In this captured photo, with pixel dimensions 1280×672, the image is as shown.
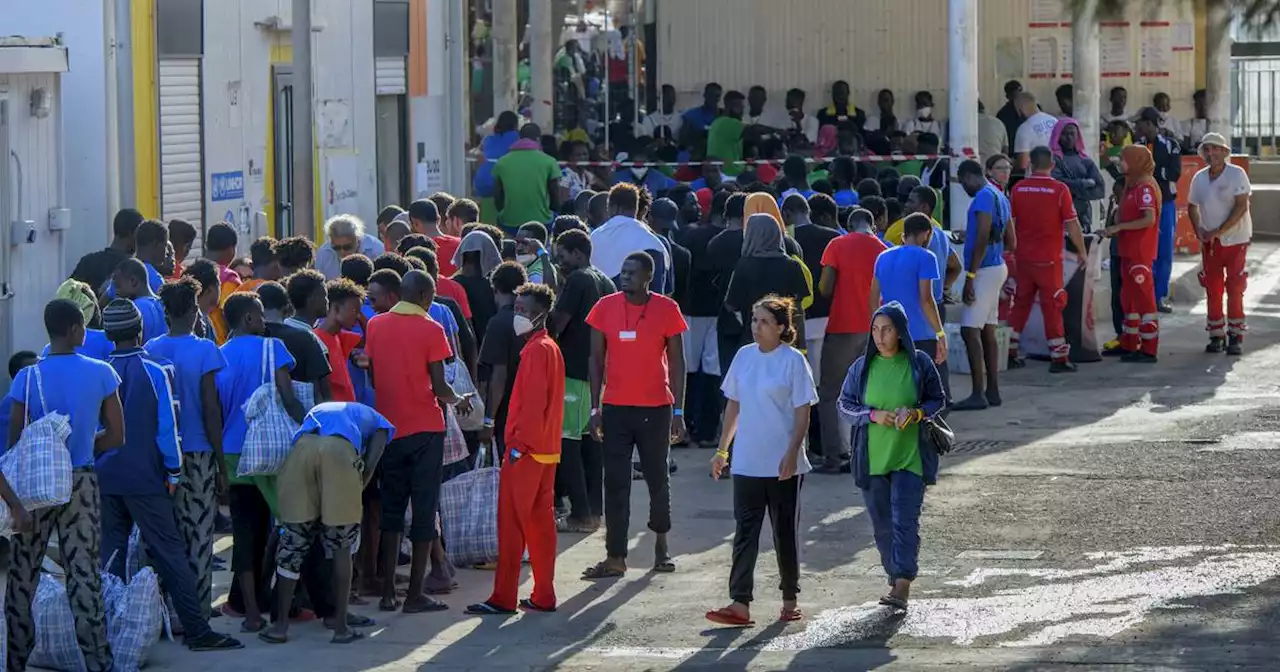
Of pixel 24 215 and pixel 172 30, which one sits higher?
pixel 172 30

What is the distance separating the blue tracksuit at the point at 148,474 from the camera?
29.9ft

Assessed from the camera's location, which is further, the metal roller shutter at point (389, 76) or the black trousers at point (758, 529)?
the metal roller shutter at point (389, 76)

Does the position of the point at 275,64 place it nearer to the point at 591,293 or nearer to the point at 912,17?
the point at 591,293

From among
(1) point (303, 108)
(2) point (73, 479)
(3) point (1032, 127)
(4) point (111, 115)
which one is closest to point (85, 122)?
(4) point (111, 115)

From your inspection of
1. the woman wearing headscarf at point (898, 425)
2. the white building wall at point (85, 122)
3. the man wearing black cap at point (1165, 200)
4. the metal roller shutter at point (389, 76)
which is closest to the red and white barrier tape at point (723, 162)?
the metal roller shutter at point (389, 76)

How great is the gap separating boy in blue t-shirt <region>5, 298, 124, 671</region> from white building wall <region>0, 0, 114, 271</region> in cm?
585

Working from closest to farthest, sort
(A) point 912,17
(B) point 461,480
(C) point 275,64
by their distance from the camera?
(B) point 461,480, (C) point 275,64, (A) point 912,17

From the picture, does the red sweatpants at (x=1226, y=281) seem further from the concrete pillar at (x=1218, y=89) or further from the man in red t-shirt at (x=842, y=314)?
the concrete pillar at (x=1218, y=89)

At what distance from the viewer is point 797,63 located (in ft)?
91.5

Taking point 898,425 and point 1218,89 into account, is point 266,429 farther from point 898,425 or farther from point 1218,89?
point 1218,89

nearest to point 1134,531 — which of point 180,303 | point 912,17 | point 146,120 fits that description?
point 180,303

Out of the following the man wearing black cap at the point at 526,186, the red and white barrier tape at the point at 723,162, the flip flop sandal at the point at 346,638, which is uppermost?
the red and white barrier tape at the point at 723,162

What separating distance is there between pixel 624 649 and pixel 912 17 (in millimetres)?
19413

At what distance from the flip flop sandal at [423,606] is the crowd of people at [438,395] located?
2 centimetres
